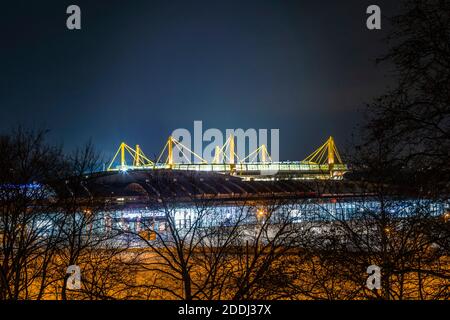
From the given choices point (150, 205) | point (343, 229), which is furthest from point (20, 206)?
point (343, 229)

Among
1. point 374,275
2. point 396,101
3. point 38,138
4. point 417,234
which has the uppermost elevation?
point 38,138

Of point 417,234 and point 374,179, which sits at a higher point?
point 374,179

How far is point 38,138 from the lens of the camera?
13.2 metres
